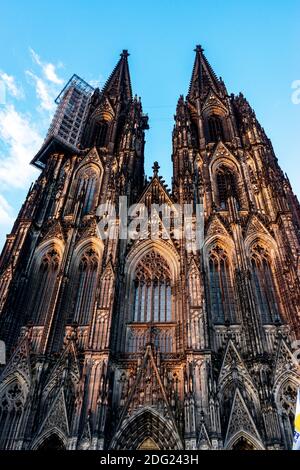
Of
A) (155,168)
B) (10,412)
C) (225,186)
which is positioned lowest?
(10,412)

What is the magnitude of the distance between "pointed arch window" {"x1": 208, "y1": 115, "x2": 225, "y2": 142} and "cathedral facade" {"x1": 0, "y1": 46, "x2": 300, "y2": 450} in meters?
1.18

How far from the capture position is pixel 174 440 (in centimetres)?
1462

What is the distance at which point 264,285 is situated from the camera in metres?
20.2

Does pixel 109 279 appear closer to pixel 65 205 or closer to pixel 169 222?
pixel 169 222

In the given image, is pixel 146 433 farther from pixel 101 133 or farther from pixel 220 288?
pixel 101 133

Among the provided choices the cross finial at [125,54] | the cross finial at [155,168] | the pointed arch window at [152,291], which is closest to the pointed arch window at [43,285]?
the pointed arch window at [152,291]

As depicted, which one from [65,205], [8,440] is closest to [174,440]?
[8,440]

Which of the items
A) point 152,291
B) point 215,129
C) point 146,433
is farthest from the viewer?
point 215,129

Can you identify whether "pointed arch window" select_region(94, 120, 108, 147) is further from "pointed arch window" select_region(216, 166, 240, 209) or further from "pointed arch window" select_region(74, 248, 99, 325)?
"pointed arch window" select_region(74, 248, 99, 325)

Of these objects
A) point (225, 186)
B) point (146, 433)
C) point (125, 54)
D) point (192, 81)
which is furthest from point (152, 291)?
point (125, 54)

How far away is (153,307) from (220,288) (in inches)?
148

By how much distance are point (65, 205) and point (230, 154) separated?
487 inches

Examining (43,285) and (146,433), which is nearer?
(146,433)
